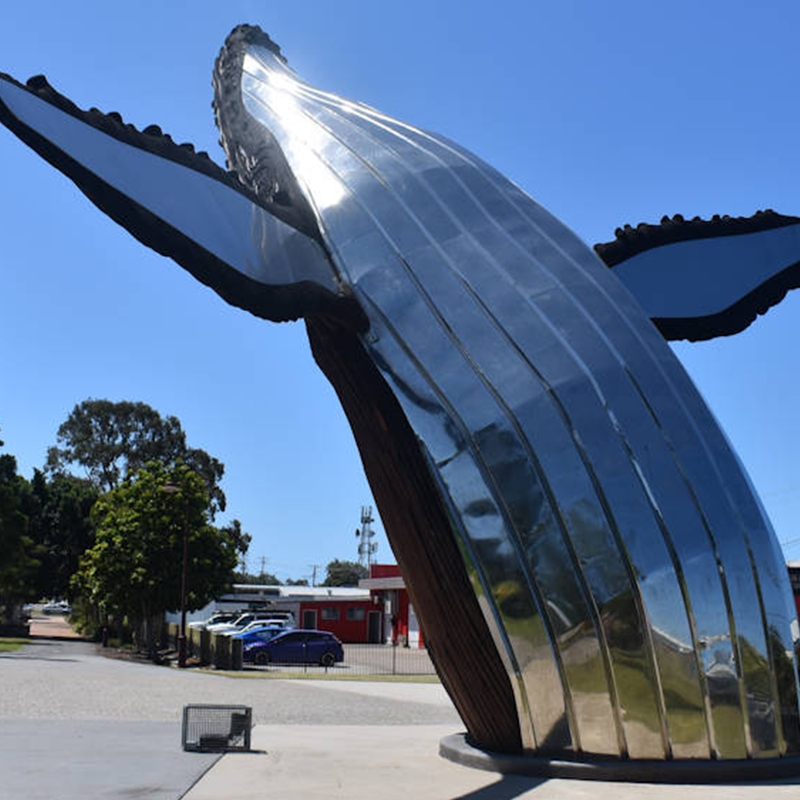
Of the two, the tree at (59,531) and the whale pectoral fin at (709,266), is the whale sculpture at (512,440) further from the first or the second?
the tree at (59,531)

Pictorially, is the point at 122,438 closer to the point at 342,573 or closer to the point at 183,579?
the point at 183,579

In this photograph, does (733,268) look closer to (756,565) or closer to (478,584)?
(756,565)

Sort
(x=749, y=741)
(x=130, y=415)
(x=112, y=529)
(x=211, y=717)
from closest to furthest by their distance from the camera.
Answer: (x=749, y=741) < (x=211, y=717) < (x=112, y=529) < (x=130, y=415)

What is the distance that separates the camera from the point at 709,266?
42.6ft

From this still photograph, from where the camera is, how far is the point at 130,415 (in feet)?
222

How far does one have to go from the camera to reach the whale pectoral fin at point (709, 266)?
12.9 meters

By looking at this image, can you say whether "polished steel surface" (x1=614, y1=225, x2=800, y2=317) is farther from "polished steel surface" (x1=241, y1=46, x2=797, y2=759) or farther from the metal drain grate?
the metal drain grate

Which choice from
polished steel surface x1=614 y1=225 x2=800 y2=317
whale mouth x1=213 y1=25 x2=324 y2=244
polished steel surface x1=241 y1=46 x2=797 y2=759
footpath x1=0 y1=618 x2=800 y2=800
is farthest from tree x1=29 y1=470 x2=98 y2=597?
polished steel surface x1=241 y1=46 x2=797 y2=759

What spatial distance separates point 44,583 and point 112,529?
25.9 meters

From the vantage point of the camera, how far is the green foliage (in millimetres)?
36062

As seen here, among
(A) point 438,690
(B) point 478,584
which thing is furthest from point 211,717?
(A) point 438,690

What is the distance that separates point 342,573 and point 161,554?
13079cm

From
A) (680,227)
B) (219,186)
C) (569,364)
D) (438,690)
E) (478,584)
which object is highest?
(680,227)

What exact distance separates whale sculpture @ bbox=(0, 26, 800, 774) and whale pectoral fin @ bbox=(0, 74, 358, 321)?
0.07 ft
